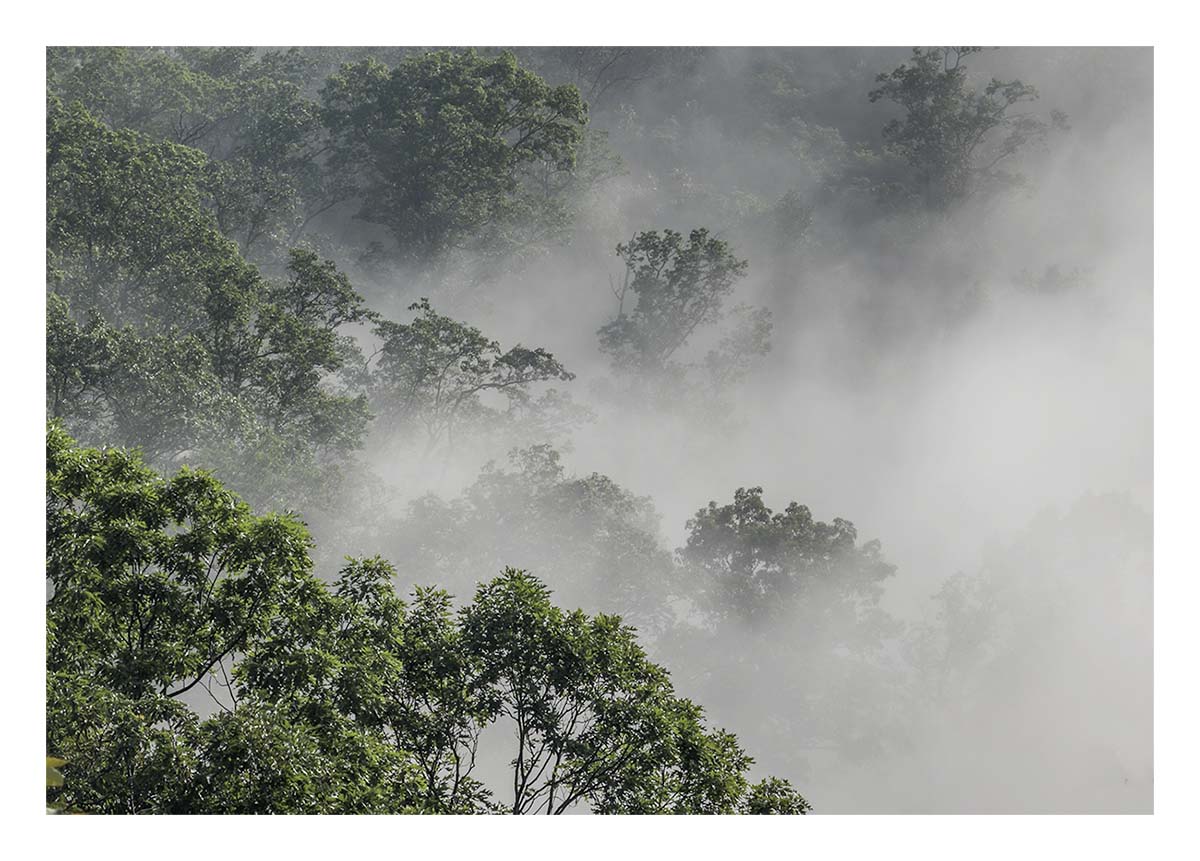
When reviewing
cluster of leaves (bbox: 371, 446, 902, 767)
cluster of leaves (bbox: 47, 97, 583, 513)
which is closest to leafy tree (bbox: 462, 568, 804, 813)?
cluster of leaves (bbox: 47, 97, 583, 513)

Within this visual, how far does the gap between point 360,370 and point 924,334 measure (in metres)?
18.8

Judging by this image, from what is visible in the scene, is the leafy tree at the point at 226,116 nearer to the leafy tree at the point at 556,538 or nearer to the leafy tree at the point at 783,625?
the leafy tree at the point at 556,538

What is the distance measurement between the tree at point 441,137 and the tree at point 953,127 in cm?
1015

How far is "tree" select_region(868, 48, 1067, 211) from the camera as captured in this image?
3594 cm

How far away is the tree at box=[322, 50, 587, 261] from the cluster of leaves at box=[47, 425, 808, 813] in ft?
76.0

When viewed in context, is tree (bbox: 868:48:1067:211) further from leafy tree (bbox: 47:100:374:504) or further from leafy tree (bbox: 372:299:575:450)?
leafy tree (bbox: 47:100:374:504)

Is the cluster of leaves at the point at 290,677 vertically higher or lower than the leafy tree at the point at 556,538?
lower

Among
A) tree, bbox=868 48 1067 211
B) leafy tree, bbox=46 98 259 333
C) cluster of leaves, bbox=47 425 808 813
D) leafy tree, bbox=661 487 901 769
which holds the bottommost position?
cluster of leaves, bbox=47 425 808 813

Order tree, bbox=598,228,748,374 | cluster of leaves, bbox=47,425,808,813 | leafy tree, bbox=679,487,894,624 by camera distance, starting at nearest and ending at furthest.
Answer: cluster of leaves, bbox=47,425,808,813, leafy tree, bbox=679,487,894,624, tree, bbox=598,228,748,374

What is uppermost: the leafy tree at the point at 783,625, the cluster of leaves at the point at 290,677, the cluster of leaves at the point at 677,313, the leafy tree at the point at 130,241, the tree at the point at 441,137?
the tree at the point at 441,137

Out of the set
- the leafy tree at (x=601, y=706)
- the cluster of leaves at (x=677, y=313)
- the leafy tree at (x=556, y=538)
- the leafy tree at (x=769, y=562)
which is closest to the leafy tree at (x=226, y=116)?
the leafy tree at (x=556, y=538)

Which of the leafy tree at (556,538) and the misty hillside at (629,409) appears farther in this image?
the leafy tree at (556,538)

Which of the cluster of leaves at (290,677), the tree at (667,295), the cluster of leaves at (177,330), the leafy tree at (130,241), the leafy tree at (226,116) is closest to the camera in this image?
the cluster of leaves at (290,677)

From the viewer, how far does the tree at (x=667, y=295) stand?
33000mm
